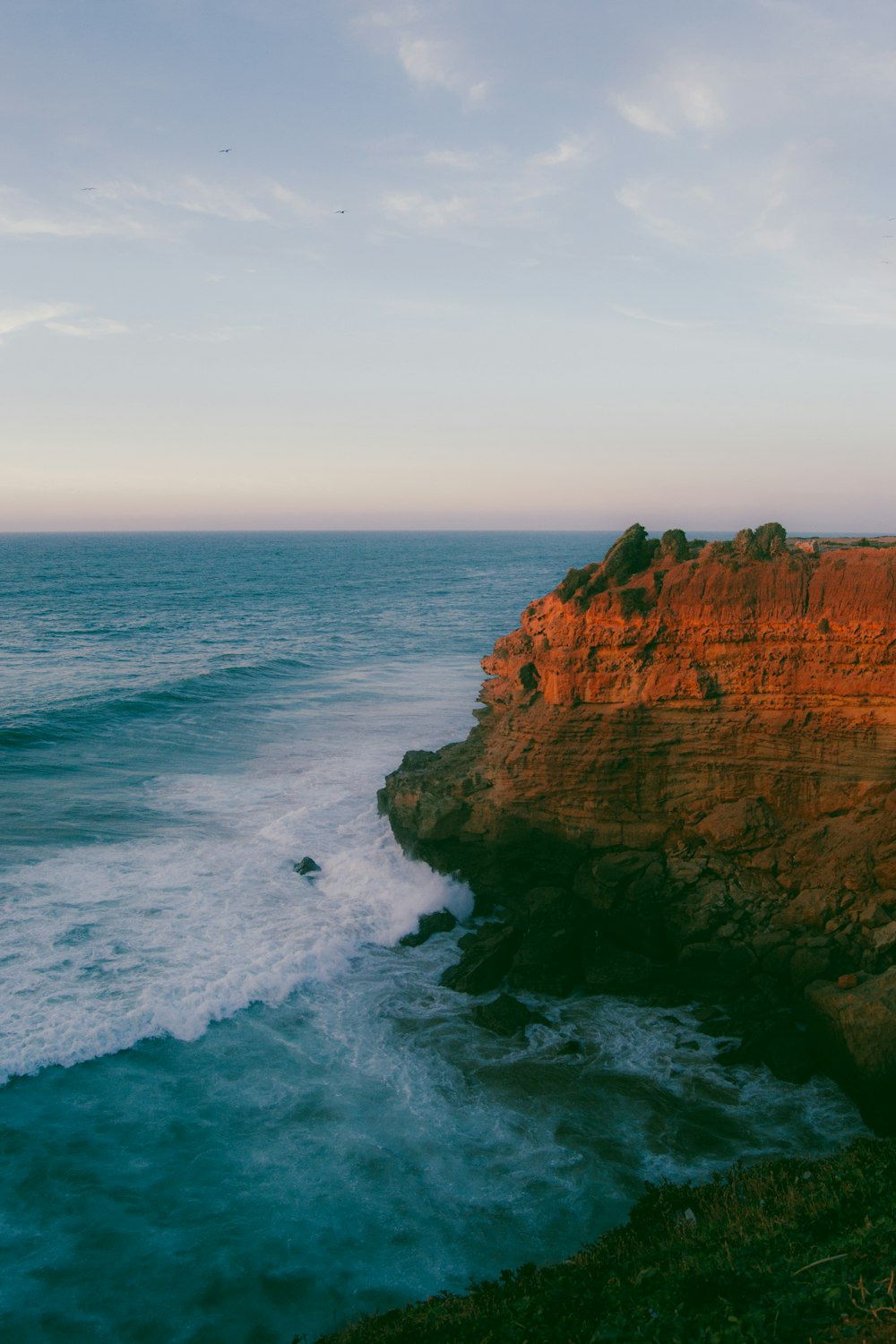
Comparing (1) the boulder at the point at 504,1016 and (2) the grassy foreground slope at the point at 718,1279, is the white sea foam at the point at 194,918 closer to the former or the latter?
(1) the boulder at the point at 504,1016

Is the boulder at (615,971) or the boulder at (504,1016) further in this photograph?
the boulder at (615,971)

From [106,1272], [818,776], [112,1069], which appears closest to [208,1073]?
[112,1069]

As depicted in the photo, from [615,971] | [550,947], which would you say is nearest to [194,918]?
[550,947]

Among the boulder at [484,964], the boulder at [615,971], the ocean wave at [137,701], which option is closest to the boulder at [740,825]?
the boulder at [615,971]

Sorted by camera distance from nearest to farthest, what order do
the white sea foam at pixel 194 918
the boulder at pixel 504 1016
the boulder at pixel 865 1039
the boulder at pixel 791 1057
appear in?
the boulder at pixel 865 1039 < the boulder at pixel 791 1057 < the boulder at pixel 504 1016 < the white sea foam at pixel 194 918

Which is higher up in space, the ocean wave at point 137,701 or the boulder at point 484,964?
the ocean wave at point 137,701

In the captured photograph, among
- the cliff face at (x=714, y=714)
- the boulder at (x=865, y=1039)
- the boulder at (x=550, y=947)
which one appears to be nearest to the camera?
the boulder at (x=865, y=1039)

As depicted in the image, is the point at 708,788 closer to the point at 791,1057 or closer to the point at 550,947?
the point at 550,947
